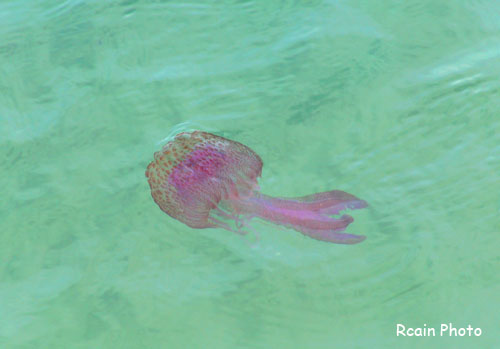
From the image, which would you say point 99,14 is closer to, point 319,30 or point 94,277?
point 319,30

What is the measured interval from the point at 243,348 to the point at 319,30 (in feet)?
7.20

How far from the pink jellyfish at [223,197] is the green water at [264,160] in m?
0.07

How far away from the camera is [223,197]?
121 inches

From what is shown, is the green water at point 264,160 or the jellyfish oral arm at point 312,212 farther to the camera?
the jellyfish oral arm at point 312,212

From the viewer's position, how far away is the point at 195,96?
143 inches

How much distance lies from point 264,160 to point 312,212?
0.47 metres

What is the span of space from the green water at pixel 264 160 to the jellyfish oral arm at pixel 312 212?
0.20 feet

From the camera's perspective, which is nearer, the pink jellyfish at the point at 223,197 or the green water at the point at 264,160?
the green water at the point at 264,160

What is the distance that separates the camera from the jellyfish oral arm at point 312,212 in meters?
2.97

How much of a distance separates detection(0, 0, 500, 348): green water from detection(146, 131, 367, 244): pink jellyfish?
73mm

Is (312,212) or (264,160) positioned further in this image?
(264,160)

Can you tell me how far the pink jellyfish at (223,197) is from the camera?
9.74 ft

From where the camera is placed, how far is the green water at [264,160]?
2.87m

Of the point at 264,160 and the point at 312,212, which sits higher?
the point at 264,160
